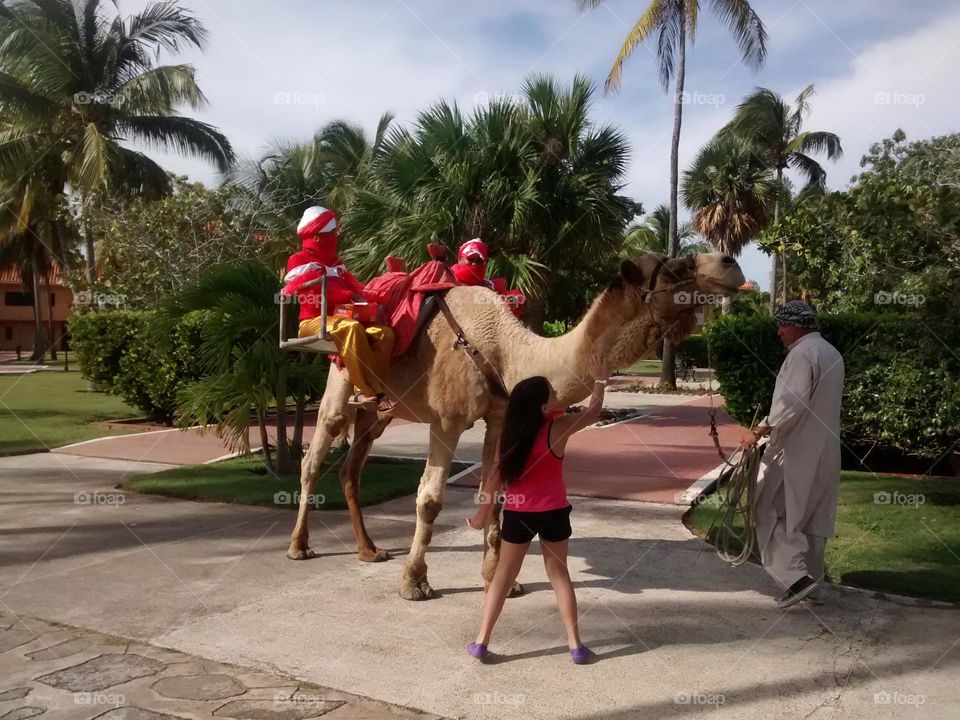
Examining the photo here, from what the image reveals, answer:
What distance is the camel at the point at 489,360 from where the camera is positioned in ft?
15.6

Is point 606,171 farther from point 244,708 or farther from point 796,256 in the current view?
point 244,708

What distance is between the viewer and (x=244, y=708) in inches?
156

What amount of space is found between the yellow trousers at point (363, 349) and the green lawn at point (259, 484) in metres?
3.10

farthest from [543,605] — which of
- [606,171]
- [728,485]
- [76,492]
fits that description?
[606,171]

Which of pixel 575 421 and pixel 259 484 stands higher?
pixel 575 421

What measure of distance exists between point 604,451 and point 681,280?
9.13 meters

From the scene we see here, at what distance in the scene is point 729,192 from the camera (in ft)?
106

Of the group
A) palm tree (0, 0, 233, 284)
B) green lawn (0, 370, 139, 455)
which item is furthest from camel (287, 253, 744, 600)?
palm tree (0, 0, 233, 284)

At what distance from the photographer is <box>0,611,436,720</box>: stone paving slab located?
12.8 feet

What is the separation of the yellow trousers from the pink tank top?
1.63m

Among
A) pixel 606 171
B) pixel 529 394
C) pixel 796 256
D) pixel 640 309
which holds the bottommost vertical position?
pixel 529 394

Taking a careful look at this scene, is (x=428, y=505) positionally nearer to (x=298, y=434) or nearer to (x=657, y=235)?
(x=298, y=434)

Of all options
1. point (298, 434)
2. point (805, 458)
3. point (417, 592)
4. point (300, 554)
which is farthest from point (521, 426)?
point (298, 434)

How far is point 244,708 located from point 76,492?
648cm
